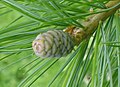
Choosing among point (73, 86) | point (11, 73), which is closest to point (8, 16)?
point (11, 73)

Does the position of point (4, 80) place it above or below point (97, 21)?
below

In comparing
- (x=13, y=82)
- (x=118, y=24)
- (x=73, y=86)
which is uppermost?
(x=118, y=24)

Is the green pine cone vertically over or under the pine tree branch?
under

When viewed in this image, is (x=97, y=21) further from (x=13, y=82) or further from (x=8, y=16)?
(x=8, y=16)

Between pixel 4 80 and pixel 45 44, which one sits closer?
pixel 45 44

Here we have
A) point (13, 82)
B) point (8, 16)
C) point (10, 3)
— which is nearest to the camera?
point (10, 3)

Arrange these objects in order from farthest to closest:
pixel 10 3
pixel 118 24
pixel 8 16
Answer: pixel 8 16
pixel 118 24
pixel 10 3

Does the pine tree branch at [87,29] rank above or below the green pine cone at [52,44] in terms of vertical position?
above

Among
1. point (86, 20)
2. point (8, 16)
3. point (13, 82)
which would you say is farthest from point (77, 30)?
point (8, 16)
